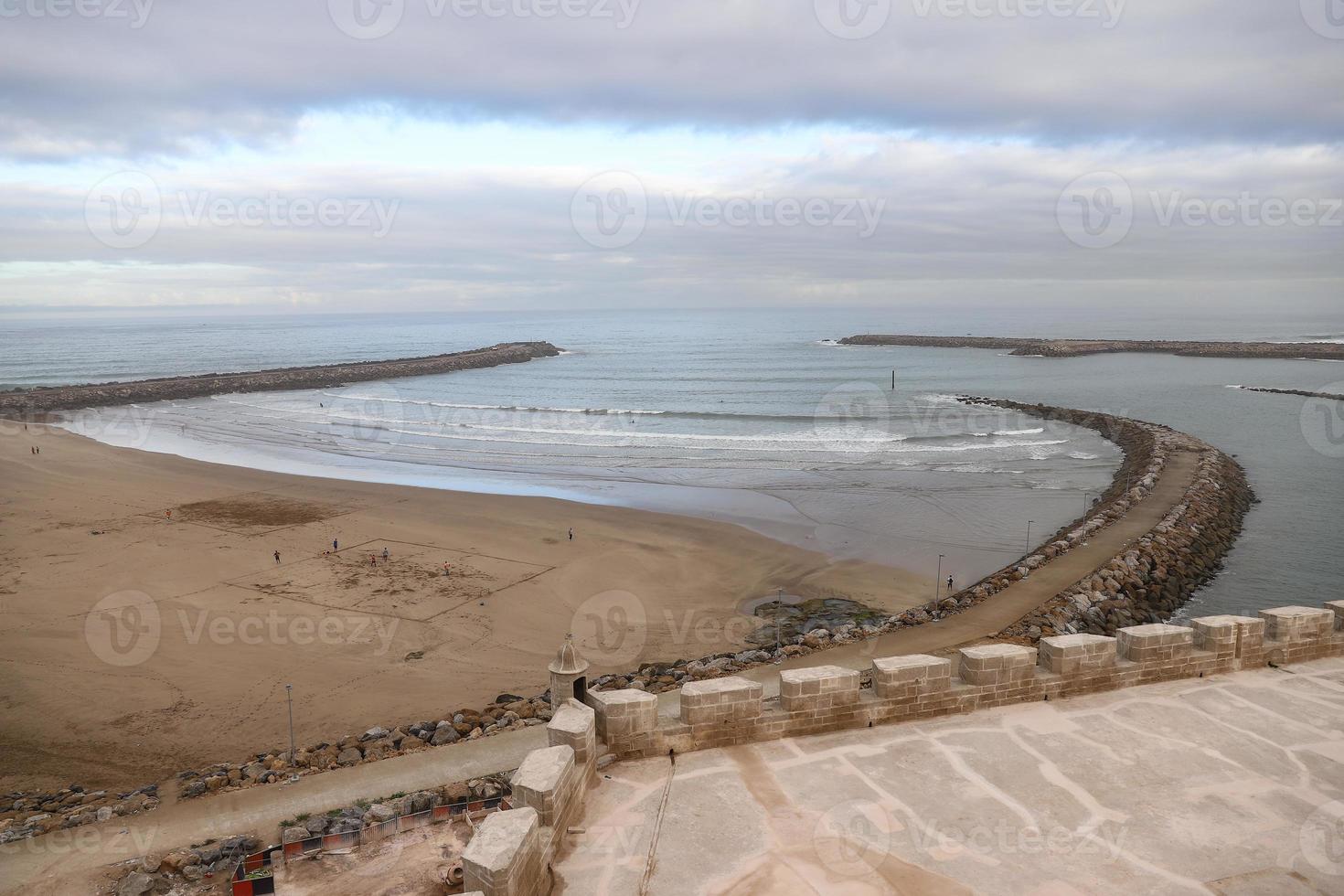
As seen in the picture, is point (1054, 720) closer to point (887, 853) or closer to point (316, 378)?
point (887, 853)

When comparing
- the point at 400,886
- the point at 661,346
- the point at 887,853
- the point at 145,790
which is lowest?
the point at 145,790

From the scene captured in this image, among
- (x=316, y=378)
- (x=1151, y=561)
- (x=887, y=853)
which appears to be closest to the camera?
(x=887, y=853)

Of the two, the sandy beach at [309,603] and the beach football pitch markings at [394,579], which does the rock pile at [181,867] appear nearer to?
the sandy beach at [309,603]

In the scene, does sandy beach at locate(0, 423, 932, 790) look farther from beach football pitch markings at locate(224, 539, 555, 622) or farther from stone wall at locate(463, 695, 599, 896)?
stone wall at locate(463, 695, 599, 896)

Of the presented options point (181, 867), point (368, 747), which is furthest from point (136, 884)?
point (368, 747)

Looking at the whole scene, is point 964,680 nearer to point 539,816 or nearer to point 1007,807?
point 1007,807

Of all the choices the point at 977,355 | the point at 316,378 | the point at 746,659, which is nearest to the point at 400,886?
the point at 746,659
